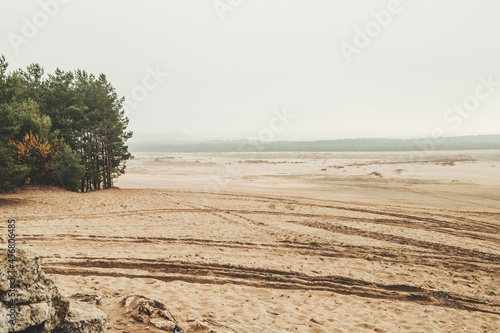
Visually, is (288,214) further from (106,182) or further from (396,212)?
(106,182)

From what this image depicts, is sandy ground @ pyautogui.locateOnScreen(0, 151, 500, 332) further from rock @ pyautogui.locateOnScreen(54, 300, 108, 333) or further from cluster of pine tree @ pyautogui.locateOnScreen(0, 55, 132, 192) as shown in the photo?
cluster of pine tree @ pyautogui.locateOnScreen(0, 55, 132, 192)

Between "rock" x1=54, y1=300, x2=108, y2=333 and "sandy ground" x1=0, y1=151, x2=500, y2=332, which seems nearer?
"rock" x1=54, y1=300, x2=108, y2=333

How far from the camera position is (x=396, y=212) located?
18219 millimetres

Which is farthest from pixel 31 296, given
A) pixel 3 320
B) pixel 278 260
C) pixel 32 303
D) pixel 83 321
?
pixel 278 260

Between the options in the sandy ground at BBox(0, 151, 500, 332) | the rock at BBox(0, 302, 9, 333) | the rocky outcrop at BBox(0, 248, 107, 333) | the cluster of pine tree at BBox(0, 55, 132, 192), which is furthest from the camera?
the cluster of pine tree at BBox(0, 55, 132, 192)

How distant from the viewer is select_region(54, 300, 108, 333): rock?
12.6 ft

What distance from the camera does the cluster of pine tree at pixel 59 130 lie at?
60.8ft

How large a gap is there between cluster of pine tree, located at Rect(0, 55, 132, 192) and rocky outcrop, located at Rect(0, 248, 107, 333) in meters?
18.4

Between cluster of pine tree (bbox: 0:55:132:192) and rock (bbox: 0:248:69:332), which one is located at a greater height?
cluster of pine tree (bbox: 0:55:132:192)

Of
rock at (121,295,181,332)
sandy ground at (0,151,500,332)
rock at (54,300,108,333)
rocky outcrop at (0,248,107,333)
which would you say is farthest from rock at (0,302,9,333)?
rock at (121,295,181,332)

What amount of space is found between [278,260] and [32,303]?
7.64 metres

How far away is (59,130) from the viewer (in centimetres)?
2425

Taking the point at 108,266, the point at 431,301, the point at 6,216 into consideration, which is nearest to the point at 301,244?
the point at 431,301

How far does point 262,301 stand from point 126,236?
25.1 ft
